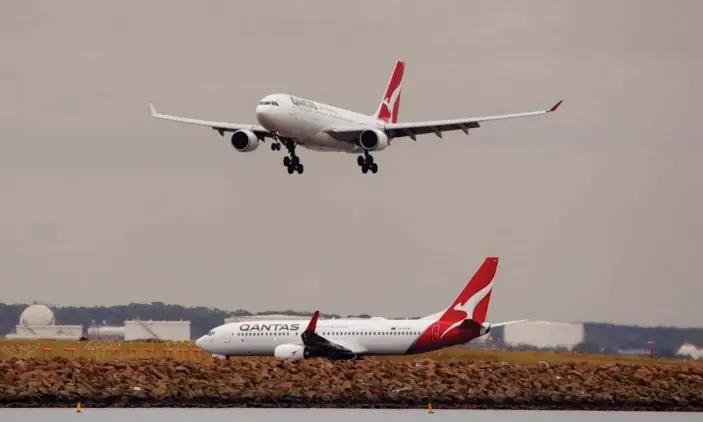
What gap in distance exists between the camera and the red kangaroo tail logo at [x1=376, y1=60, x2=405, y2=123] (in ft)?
354

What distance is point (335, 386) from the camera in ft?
260

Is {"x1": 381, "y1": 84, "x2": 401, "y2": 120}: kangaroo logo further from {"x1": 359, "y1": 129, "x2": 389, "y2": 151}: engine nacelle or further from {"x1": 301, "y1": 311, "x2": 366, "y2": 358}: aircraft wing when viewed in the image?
{"x1": 301, "y1": 311, "x2": 366, "y2": 358}: aircraft wing

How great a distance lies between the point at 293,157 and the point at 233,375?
46.2 feet

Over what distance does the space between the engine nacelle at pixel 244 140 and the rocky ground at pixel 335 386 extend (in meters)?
11.6

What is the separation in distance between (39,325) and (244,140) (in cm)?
5282

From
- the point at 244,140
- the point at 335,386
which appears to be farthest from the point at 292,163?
the point at 335,386

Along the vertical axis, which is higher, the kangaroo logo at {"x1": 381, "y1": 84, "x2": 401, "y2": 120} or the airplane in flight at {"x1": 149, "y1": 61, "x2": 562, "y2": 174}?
the kangaroo logo at {"x1": 381, "y1": 84, "x2": 401, "y2": 120}

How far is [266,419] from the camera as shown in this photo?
7150cm

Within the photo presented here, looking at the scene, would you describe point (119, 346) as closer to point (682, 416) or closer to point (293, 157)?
point (293, 157)

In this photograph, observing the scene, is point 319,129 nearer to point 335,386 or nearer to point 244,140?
point 244,140

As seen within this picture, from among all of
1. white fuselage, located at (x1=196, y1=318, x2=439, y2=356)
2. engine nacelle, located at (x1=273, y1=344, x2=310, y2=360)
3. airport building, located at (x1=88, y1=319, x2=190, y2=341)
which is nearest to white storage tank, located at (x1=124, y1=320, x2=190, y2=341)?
airport building, located at (x1=88, y1=319, x2=190, y2=341)

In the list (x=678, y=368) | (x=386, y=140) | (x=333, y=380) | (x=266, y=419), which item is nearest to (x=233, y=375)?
(x=333, y=380)

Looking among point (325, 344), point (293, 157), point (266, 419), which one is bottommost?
point (266, 419)

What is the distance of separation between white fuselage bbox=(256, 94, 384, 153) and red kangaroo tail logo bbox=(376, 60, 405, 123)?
1631 centimetres
